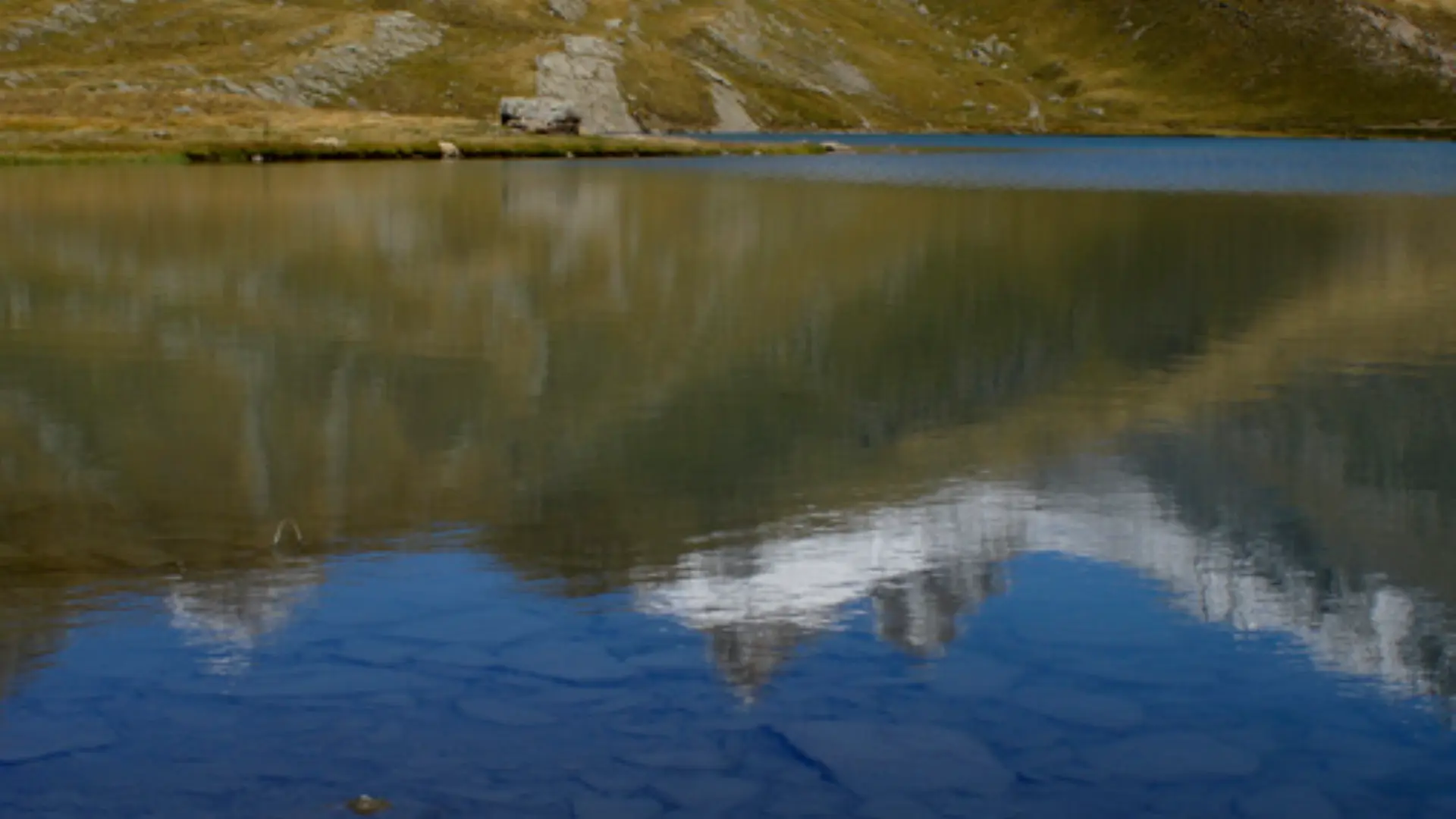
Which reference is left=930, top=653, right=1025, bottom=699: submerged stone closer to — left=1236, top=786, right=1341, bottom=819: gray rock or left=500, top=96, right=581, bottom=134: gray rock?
left=1236, top=786, right=1341, bottom=819: gray rock

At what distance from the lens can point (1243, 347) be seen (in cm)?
3359

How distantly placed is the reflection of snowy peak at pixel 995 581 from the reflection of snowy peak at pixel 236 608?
11.4ft

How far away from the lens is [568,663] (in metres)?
14.5

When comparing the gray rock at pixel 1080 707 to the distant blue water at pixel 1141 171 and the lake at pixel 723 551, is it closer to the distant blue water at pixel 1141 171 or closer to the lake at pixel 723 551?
the lake at pixel 723 551

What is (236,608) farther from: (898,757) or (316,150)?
(316,150)

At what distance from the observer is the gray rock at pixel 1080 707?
43.7 feet

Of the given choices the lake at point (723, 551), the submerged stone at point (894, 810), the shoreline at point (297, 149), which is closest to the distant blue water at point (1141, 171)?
the shoreline at point (297, 149)

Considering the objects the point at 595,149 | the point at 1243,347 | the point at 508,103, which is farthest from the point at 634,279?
the point at 508,103

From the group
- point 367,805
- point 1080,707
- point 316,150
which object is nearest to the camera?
point 367,805

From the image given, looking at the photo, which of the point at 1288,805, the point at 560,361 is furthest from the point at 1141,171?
the point at 1288,805

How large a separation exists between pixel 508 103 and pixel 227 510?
156987 millimetres

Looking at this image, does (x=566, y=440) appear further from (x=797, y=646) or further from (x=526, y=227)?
(x=526, y=227)

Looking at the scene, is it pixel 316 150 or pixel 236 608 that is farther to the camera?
pixel 316 150

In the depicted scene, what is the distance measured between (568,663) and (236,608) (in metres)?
3.62
